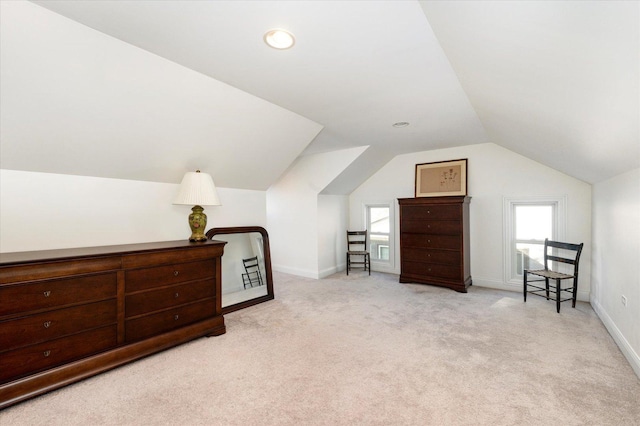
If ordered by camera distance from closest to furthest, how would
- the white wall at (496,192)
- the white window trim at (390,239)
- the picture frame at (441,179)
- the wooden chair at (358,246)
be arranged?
the white wall at (496,192) → the picture frame at (441,179) → the white window trim at (390,239) → the wooden chair at (358,246)

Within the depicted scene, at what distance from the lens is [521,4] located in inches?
41.8

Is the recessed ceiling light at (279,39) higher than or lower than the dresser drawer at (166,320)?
higher

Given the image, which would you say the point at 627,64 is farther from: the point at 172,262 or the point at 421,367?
the point at 172,262

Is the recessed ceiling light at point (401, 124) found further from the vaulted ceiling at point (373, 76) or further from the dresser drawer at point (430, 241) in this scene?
the dresser drawer at point (430, 241)

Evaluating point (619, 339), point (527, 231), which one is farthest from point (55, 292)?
point (527, 231)

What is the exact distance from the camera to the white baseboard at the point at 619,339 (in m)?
2.10

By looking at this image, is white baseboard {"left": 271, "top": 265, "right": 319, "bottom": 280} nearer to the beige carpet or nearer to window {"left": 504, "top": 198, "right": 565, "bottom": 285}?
the beige carpet

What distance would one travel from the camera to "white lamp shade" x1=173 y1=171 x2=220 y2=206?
9.27 ft

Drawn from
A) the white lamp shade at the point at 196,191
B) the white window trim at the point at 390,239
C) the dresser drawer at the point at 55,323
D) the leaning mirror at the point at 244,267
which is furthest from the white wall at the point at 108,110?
the white window trim at the point at 390,239

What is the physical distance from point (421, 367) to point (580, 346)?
4.93 ft

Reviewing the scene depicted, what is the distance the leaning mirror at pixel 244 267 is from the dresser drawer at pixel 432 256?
2206 millimetres

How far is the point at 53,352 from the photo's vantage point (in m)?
1.93

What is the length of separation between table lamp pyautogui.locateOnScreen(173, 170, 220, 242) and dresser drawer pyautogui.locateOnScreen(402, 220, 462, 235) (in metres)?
2.95

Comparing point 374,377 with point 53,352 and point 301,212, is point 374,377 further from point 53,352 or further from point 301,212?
point 301,212
